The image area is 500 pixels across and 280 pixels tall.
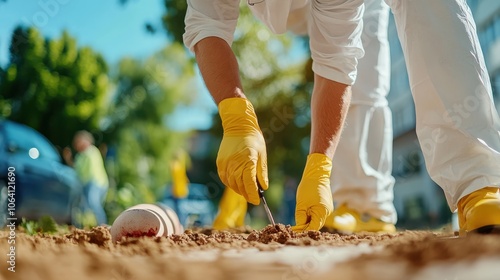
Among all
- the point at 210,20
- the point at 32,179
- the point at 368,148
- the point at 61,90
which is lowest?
the point at 32,179

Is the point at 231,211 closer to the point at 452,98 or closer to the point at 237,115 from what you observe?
the point at 237,115

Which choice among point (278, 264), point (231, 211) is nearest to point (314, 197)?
point (278, 264)

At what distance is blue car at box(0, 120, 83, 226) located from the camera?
5.49 meters

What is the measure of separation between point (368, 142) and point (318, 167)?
3.08 feet

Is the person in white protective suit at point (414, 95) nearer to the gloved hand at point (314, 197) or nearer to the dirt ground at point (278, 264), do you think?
the gloved hand at point (314, 197)

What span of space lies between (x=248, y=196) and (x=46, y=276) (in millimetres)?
1133

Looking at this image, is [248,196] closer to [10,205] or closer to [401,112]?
[10,205]

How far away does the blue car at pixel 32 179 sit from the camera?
216 inches

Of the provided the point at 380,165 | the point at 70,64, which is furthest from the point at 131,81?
the point at 380,165

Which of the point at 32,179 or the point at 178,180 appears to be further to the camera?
the point at 178,180

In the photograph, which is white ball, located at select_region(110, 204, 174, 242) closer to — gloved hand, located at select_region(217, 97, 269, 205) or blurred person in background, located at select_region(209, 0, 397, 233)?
gloved hand, located at select_region(217, 97, 269, 205)

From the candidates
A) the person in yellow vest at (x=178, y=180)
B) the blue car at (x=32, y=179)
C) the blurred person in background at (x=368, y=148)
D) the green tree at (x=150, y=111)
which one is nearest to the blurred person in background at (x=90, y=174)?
the blue car at (x=32, y=179)

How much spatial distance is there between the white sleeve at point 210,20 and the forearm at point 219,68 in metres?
0.04

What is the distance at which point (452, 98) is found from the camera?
222 centimetres
